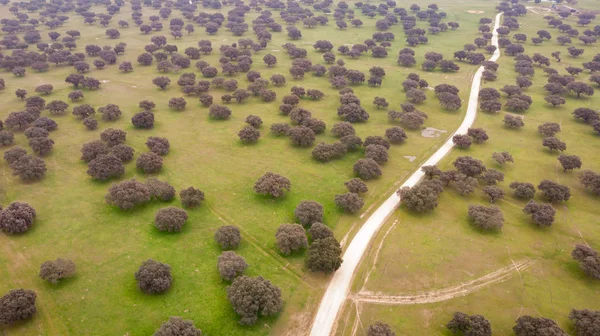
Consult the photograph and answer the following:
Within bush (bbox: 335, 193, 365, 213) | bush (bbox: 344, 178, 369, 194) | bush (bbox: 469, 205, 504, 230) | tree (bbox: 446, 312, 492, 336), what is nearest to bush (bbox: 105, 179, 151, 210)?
bush (bbox: 335, 193, 365, 213)

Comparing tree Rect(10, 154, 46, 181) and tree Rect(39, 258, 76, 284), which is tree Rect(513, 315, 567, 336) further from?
tree Rect(10, 154, 46, 181)

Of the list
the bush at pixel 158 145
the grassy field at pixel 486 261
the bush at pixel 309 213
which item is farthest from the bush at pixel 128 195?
the grassy field at pixel 486 261

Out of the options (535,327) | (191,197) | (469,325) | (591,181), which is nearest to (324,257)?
(469,325)

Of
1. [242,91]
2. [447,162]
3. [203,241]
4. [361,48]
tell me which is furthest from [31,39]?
[447,162]

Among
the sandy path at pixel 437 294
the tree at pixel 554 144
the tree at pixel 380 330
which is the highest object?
the tree at pixel 380 330

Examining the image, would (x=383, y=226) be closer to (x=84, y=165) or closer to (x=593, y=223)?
(x=593, y=223)

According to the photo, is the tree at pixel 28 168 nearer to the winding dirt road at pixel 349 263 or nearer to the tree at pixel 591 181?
the winding dirt road at pixel 349 263
